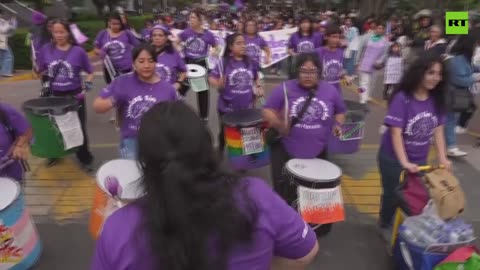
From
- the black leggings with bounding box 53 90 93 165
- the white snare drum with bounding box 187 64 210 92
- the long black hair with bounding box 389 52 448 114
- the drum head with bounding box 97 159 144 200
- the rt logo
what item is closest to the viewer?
the drum head with bounding box 97 159 144 200

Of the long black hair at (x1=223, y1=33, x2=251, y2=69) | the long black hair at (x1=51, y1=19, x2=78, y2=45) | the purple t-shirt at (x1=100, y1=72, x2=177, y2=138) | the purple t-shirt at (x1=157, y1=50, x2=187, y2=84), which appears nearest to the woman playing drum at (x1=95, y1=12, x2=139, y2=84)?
the purple t-shirt at (x1=157, y1=50, x2=187, y2=84)

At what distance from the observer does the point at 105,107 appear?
12.1ft

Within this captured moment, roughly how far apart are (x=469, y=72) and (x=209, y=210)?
5351mm

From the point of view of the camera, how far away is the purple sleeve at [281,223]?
1.40 m

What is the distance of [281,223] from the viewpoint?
1.43m

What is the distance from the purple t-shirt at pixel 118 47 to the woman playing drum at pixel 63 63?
5.41 feet

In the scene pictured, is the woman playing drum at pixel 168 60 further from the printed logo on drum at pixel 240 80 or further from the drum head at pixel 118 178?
A: the drum head at pixel 118 178

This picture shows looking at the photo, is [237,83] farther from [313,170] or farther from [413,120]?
[413,120]

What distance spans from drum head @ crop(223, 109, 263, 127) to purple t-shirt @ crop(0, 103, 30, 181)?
1948mm

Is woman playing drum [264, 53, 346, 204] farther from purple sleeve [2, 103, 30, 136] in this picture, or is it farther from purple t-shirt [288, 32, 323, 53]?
purple t-shirt [288, 32, 323, 53]

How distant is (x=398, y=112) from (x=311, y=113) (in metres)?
0.64

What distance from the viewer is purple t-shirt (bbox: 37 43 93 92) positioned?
516 centimetres

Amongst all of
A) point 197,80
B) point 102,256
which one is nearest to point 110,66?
→ point 197,80

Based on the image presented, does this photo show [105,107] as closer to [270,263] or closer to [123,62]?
[270,263]
